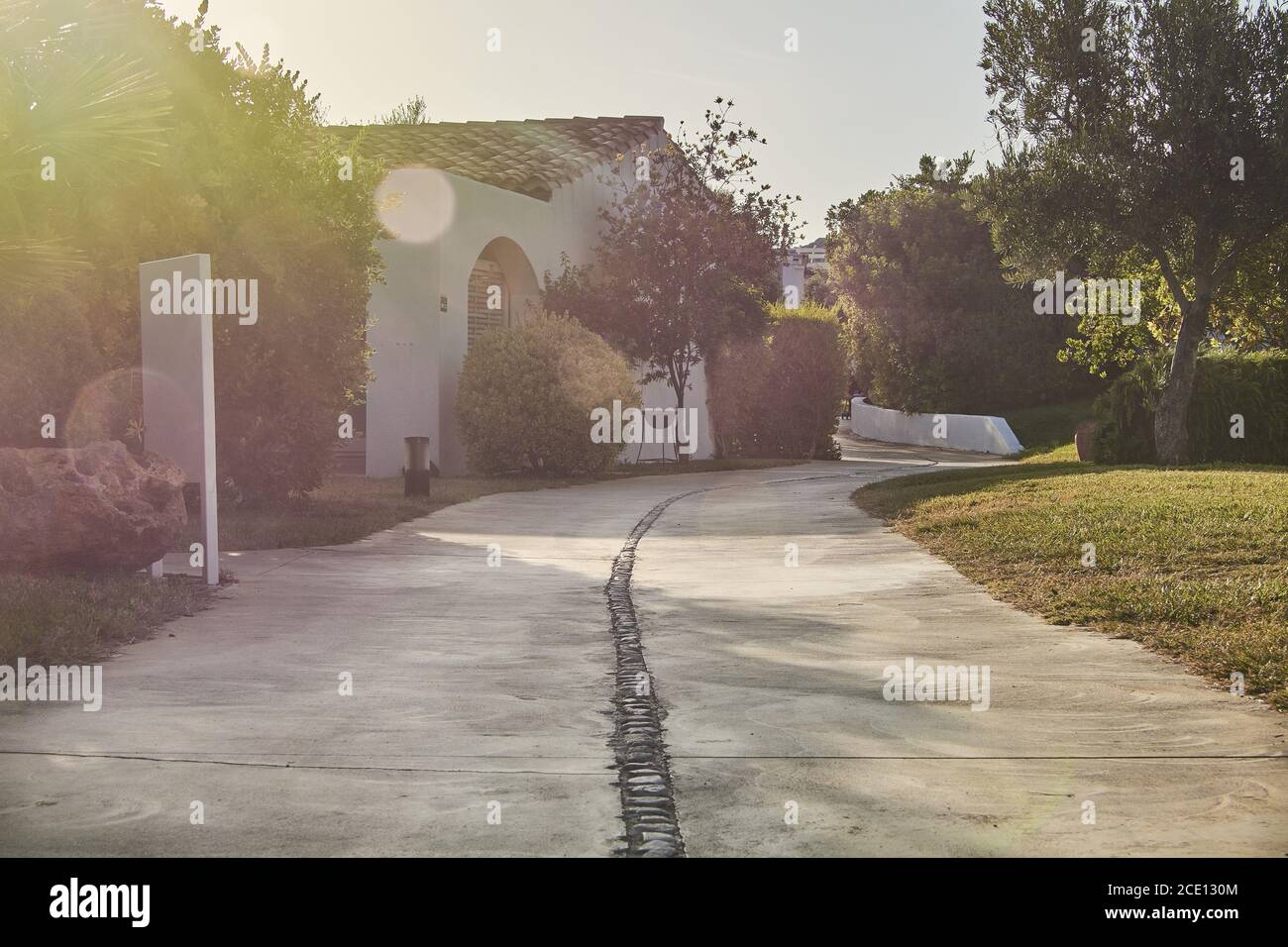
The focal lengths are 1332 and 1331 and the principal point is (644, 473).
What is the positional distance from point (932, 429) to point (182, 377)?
38263 mm

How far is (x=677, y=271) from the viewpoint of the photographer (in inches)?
1104

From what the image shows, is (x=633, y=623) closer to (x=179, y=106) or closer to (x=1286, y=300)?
(x=179, y=106)

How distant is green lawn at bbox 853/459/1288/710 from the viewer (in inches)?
296

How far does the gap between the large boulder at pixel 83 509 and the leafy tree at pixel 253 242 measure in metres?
3.37

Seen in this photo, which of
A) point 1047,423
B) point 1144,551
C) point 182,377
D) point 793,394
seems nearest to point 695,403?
point 793,394

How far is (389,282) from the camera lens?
23828mm

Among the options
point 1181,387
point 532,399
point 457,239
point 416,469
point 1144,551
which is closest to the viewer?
point 1144,551

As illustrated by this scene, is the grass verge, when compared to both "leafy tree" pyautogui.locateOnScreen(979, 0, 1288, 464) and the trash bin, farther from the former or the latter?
"leafy tree" pyautogui.locateOnScreen(979, 0, 1288, 464)

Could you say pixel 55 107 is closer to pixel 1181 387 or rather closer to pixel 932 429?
pixel 1181 387

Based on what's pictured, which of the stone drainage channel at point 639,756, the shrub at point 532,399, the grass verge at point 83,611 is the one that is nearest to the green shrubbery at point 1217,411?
the shrub at point 532,399

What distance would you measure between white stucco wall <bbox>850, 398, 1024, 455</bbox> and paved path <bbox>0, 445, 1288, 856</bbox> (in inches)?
1223

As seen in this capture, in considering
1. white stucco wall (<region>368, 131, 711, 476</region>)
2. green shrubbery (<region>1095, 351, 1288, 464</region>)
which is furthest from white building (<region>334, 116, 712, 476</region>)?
green shrubbery (<region>1095, 351, 1288, 464</region>)

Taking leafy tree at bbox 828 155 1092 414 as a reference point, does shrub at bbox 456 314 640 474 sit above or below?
below

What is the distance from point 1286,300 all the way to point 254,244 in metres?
16.1
